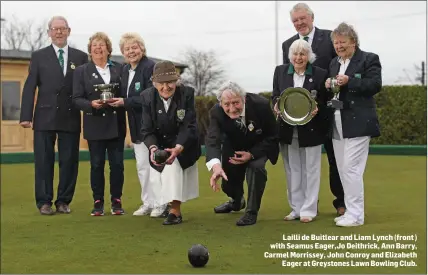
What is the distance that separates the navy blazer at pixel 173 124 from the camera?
22.0 feet

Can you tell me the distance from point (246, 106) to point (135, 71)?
1.42 meters

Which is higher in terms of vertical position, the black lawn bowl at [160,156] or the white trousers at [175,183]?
the black lawn bowl at [160,156]

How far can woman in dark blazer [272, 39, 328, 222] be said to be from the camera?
6.47 meters

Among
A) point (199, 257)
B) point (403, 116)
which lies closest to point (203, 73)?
point (403, 116)

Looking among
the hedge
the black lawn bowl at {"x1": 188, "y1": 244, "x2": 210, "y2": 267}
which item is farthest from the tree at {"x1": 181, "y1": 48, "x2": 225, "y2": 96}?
the black lawn bowl at {"x1": 188, "y1": 244, "x2": 210, "y2": 267}

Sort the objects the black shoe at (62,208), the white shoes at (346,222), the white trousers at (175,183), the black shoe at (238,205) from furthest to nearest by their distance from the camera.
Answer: the black shoe at (62,208) < the black shoe at (238,205) < the white trousers at (175,183) < the white shoes at (346,222)

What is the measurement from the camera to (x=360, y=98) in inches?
247

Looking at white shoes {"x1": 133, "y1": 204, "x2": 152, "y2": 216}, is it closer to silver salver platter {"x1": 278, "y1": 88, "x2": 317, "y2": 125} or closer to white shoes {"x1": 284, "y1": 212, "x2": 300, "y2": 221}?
white shoes {"x1": 284, "y1": 212, "x2": 300, "y2": 221}

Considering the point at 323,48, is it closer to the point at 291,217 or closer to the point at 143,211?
the point at 291,217

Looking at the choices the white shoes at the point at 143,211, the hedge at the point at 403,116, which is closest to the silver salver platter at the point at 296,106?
the white shoes at the point at 143,211

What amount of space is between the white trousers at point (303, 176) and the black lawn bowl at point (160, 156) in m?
1.06

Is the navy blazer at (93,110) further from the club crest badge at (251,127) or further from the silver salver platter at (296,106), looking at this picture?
the silver salver platter at (296,106)

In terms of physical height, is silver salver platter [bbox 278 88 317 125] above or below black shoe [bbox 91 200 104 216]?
above

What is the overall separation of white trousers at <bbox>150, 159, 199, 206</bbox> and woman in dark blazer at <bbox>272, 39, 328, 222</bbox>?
0.87 m
